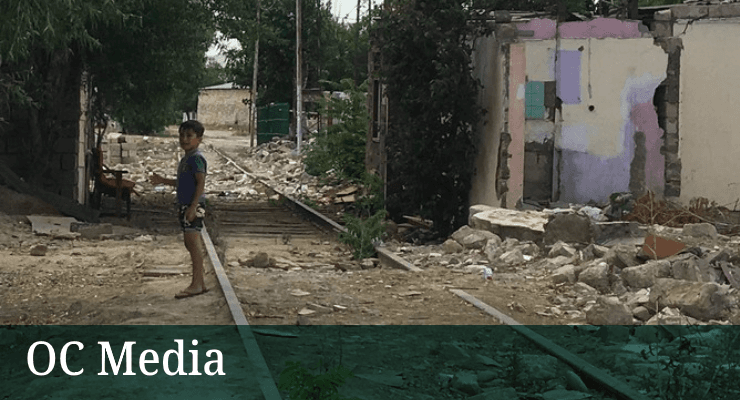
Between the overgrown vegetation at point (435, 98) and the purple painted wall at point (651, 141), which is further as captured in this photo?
the overgrown vegetation at point (435, 98)

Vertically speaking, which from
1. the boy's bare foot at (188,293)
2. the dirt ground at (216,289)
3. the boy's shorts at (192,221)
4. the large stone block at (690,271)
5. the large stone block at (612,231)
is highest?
the boy's shorts at (192,221)

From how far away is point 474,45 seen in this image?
58.2 ft

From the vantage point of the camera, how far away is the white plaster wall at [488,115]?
1648cm

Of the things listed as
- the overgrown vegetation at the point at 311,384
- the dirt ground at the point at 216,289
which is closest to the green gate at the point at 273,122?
the dirt ground at the point at 216,289

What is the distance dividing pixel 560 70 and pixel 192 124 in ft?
26.2

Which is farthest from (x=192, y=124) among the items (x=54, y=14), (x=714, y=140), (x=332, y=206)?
(x=332, y=206)

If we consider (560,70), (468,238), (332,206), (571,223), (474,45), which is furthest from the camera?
(332,206)

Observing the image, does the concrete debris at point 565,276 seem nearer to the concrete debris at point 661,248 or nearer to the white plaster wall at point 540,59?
the concrete debris at point 661,248

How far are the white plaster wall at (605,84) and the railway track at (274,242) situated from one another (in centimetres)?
392

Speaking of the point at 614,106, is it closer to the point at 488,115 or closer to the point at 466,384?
the point at 488,115

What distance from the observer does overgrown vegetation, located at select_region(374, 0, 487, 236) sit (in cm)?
1712

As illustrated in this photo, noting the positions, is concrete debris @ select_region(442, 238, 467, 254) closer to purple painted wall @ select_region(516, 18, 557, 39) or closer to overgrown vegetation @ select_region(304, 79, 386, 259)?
purple painted wall @ select_region(516, 18, 557, 39)

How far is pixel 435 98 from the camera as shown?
674 inches

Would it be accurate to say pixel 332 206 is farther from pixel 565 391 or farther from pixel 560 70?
pixel 565 391
